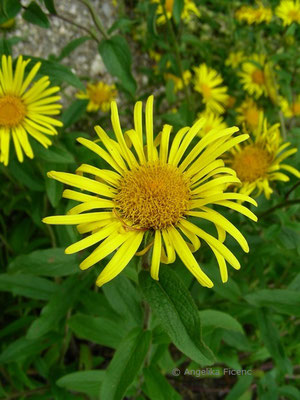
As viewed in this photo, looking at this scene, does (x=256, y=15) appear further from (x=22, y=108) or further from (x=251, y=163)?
(x=22, y=108)

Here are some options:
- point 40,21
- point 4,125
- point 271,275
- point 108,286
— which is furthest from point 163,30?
point 108,286

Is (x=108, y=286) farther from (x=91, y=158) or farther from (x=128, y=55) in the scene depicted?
(x=128, y=55)

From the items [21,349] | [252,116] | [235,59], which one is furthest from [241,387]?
[235,59]

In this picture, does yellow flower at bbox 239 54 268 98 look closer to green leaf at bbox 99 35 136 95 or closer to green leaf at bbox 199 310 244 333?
green leaf at bbox 99 35 136 95

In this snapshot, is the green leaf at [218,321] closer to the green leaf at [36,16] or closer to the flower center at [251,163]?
the flower center at [251,163]

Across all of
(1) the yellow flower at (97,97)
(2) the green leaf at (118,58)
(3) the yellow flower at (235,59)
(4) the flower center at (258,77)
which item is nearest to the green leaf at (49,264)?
(2) the green leaf at (118,58)
